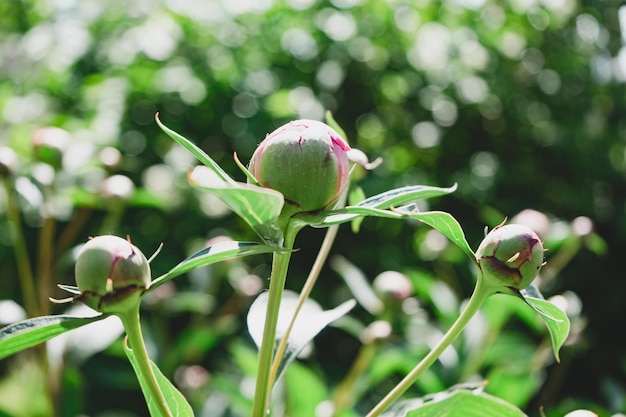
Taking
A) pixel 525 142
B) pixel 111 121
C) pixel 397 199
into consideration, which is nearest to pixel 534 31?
pixel 525 142

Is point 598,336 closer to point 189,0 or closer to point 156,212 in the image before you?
point 156,212

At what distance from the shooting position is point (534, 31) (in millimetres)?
2330

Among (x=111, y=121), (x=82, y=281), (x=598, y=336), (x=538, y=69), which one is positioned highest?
(x=82, y=281)

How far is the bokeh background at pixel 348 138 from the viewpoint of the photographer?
1354 millimetres

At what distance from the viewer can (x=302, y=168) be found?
422 millimetres

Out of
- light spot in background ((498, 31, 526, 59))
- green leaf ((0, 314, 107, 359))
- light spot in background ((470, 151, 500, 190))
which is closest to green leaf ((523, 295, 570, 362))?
green leaf ((0, 314, 107, 359))

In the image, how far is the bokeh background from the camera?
53.3 inches

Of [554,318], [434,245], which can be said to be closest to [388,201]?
[554,318]

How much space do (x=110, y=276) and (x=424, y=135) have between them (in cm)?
169

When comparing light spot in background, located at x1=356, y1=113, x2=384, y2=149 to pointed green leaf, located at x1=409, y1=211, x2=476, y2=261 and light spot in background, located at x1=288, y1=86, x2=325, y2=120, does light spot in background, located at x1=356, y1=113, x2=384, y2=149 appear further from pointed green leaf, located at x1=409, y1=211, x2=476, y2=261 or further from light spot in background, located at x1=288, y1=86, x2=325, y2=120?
pointed green leaf, located at x1=409, y1=211, x2=476, y2=261

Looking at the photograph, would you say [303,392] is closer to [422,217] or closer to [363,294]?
[363,294]

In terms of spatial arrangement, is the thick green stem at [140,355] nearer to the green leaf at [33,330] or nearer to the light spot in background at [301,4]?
Answer: the green leaf at [33,330]

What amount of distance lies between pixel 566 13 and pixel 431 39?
68 cm

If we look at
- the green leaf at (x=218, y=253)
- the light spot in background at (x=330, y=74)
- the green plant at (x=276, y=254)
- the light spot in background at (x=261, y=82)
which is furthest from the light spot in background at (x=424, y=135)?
the green leaf at (x=218, y=253)
